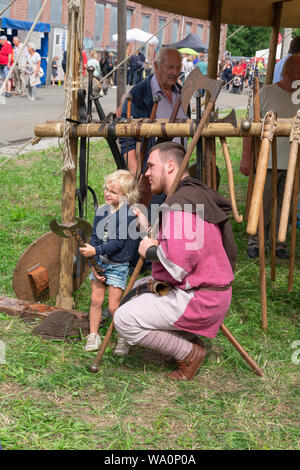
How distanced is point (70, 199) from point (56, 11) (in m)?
25.6

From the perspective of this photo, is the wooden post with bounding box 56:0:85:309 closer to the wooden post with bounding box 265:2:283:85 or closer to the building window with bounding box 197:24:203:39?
the wooden post with bounding box 265:2:283:85

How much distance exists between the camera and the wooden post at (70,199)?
141 inches

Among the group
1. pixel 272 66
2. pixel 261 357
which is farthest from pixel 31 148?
pixel 261 357

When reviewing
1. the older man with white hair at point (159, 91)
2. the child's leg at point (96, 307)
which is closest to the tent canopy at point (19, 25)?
the older man with white hair at point (159, 91)

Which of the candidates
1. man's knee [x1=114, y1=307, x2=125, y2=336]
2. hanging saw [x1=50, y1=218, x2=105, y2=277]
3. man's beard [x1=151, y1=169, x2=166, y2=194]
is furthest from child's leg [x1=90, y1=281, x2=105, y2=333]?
man's beard [x1=151, y1=169, x2=166, y2=194]

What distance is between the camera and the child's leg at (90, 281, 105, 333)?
356 cm

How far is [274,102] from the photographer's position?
4.88m

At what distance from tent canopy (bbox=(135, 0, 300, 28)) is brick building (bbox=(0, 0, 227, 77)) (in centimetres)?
1064

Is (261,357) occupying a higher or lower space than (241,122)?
lower

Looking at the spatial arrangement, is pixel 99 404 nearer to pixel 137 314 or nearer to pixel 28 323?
pixel 137 314

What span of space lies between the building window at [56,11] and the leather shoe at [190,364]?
2647 centimetres

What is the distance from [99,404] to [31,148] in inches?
316

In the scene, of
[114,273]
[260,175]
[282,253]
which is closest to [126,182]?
[114,273]
